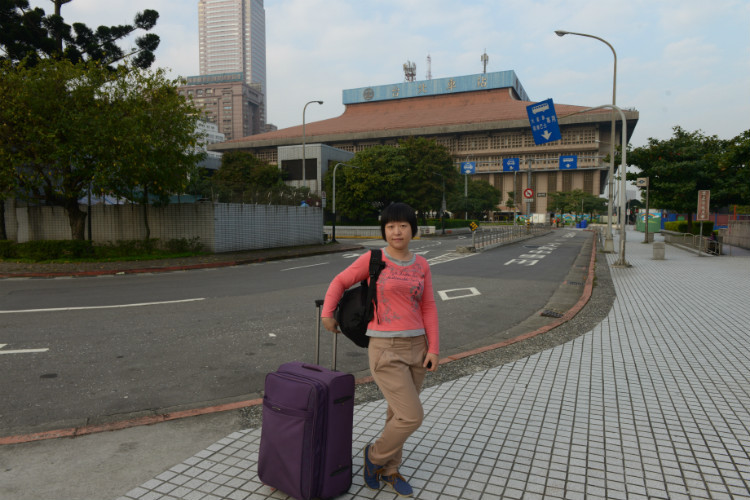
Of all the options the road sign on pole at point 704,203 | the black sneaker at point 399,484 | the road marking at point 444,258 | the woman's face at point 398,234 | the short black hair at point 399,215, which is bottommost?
the road marking at point 444,258

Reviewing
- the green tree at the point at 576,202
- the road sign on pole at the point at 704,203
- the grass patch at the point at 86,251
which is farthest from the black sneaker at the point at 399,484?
the green tree at the point at 576,202

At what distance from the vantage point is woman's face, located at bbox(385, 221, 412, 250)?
296 centimetres

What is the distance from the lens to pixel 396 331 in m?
2.96

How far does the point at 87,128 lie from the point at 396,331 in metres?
16.9

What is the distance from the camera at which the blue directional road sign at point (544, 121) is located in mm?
19359

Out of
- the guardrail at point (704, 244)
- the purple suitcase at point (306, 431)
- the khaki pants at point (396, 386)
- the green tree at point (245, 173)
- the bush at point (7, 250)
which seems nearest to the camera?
the purple suitcase at point (306, 431)

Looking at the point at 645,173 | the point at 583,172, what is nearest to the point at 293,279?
the point at 645,173

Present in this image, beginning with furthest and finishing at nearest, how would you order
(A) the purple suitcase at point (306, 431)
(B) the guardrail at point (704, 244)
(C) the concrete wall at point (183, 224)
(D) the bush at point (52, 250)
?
(B) the guardrail at point (704, 244) → (C) the concrete wall at point (183, 224) → (D) the bush at point (52, 250) → (A) the purple suitcase at point (306, 431)

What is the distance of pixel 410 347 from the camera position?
3031 mm

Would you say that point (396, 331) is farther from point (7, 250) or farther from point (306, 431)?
point (7, 250)

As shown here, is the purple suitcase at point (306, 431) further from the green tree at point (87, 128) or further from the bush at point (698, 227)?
the bush at point (698, 227)

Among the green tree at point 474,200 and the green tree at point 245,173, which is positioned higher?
the green tree at point 245,173

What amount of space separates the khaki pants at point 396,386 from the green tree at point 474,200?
190 ft

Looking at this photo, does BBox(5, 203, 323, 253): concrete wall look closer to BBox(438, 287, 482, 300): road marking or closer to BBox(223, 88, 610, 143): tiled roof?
BBox(438, 287, 482, 300): road marking
